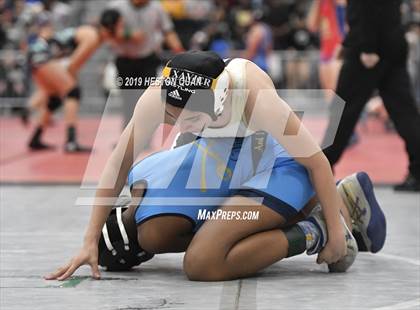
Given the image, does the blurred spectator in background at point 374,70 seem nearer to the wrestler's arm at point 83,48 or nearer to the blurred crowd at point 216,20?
the wrestler's arm at point 83,48

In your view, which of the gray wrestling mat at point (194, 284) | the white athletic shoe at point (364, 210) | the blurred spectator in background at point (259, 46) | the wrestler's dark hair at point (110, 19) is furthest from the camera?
the blurred spectator in background at point (259, 46)

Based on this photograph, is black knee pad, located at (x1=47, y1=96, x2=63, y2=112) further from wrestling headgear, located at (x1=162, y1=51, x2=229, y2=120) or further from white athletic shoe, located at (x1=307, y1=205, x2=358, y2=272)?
wrestling headgear, located at (x1=162, y1=51, x2=229, y2=120)

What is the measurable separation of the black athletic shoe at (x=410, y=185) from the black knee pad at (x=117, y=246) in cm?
342

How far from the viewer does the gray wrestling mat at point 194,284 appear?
4.28 metres

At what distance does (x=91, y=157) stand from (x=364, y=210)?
5.91m

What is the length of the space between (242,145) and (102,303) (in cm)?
106

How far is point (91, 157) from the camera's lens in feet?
35.7

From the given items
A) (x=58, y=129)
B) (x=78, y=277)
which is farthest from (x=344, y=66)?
(x=58, y=129)

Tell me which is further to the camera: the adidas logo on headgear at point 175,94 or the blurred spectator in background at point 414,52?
the blurred spectator in background at point 414,52

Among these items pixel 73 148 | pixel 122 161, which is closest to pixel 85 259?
pixel 122 161

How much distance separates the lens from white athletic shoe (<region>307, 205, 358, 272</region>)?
4.84 meters

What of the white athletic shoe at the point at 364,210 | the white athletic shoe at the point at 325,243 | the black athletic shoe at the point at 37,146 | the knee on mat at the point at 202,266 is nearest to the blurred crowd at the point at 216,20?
the black athletic shoe at the point at 37,146

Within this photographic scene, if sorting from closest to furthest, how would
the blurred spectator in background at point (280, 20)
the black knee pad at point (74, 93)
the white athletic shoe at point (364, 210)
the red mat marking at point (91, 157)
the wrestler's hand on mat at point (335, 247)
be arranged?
the wrestler's hand on mat at point (335, 247) → the white athletic shoe at point (364, 210) → the red mat marking at point (91, 157) → the black knee pad at point (74, 93) → the blurred spectator in background at point (280, 20)

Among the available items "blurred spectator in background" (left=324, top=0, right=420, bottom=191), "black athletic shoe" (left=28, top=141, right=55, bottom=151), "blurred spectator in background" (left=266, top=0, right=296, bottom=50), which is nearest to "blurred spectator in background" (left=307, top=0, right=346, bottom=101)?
"black athletic shoe" (left=28, top=141, right=55, bottom=151)
